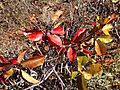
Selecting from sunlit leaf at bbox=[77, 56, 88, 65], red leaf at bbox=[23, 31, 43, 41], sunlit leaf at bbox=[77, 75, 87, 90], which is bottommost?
sunlit leaf at bbox=[77, 75, 87, 90]

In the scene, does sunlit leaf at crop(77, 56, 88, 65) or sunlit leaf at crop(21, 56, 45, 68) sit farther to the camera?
sunlit leaf at crop(77, 56, 88, 65)

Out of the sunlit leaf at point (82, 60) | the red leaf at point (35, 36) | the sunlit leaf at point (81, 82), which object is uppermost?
the red leaf at point (35, 36)

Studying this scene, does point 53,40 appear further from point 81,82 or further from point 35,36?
point 81,82

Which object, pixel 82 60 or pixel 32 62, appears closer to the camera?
pixel 32 62

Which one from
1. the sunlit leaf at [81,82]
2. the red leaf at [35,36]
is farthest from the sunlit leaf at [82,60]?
the red leaf at [35,36]

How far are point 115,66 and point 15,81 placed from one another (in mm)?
657

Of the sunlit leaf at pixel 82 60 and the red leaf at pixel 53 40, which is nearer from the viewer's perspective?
the red leaf at pixel 53 40

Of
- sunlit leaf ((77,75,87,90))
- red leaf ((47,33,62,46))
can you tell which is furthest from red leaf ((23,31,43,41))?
sunlit leaf ((77,75,87,90))

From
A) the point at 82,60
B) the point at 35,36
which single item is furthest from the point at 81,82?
the point at 35,36

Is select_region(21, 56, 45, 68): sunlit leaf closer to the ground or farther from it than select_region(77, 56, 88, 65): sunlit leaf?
farther from it

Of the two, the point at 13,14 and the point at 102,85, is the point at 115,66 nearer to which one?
Result: the point at 102,85

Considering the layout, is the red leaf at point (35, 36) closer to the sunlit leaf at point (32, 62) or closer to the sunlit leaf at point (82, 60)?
the sunlit leaf at point (32, 62)

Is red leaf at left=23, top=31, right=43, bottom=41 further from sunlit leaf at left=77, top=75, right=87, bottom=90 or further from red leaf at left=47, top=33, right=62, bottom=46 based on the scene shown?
sunlit leaf at left=77, top=75, right=87, bottom=90

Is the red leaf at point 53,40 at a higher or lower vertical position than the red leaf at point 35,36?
lower
